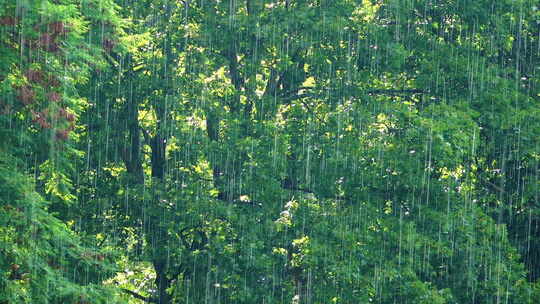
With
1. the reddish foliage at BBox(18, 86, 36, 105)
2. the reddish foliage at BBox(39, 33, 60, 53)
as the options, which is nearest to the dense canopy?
the reddish foliage at BBox(39, 33, 60, 53)

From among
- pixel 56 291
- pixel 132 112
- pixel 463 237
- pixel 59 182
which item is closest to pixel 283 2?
pixel 132 112

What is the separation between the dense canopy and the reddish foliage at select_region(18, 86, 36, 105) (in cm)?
198

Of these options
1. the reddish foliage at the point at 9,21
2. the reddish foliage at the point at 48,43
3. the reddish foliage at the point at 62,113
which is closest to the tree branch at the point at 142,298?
the reddish foliage at the point at 62,113

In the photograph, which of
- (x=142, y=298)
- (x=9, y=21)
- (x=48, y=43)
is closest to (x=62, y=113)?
(x=48, y=43)

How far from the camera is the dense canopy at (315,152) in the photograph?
1399cm

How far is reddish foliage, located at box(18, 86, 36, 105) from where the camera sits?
34.8 feet

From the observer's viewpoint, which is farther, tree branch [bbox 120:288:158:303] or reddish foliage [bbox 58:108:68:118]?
tree branch [bbox 120:288:158:303]

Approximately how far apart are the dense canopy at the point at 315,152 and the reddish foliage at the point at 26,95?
6.49 ft

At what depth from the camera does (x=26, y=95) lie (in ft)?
34.8

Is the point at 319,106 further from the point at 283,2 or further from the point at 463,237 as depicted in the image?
the point at 463,237

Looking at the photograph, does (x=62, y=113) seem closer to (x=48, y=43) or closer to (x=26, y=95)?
(x=26, y=95)

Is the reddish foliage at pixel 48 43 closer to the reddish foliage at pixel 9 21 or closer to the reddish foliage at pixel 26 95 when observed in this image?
the reddish foliage at pixel 9 21

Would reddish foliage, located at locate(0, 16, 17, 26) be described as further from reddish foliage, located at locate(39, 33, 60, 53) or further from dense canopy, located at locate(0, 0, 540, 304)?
dense canopy, located at locate(0, 0, 540, 304)

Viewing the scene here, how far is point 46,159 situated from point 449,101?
22.1 feet
